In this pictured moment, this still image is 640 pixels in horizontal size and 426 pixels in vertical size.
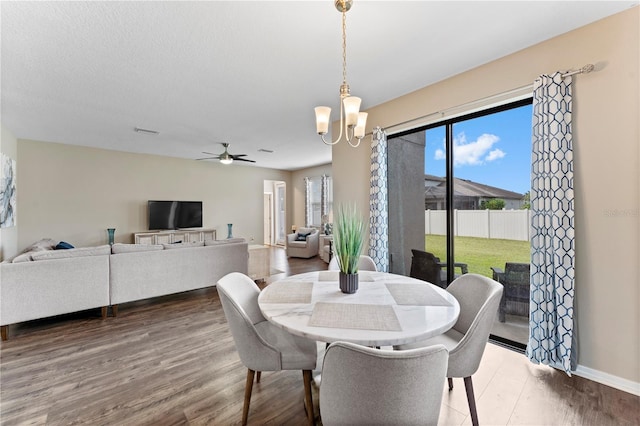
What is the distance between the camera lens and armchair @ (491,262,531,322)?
255 centimetres

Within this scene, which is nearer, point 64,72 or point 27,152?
point 64,72

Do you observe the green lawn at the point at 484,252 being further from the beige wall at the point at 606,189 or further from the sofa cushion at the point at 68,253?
the sofa cushion at the point at 68,253

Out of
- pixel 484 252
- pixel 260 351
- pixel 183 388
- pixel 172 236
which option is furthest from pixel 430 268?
pixel 172 236

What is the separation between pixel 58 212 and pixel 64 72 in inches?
161

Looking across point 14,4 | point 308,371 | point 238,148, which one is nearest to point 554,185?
point 308,371

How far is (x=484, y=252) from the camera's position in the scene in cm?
278

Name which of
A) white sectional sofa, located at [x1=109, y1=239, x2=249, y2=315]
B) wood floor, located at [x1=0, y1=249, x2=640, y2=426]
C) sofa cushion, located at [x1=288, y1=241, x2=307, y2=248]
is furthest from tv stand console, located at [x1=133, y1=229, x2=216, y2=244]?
wood floor, located at [x1=0, y1=249, x2=640, y2=426]

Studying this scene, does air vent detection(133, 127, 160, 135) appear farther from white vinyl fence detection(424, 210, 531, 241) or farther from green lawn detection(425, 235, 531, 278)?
green lawn detection(425, 235, 531, 278)

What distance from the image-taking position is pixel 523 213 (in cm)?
248

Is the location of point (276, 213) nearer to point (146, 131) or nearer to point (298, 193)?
point (298, 193)

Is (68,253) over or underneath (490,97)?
underneath

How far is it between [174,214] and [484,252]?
661 cm

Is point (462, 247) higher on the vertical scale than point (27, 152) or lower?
lower

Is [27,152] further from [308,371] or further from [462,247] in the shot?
[462,247]
